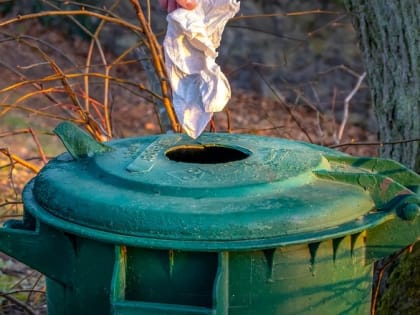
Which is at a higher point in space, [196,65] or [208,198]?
[196,65]

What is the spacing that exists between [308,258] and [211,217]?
0.30 meters

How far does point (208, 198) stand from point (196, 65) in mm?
530

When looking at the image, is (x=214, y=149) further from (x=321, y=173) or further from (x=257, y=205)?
(x=257, y=205)

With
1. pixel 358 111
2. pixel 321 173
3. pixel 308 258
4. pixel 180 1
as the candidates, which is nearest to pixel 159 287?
pixel 308 258

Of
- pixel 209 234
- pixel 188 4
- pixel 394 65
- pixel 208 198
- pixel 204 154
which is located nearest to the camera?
pixel 209 234

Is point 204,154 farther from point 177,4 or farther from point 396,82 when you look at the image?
point 396,82

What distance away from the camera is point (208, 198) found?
2.12 m

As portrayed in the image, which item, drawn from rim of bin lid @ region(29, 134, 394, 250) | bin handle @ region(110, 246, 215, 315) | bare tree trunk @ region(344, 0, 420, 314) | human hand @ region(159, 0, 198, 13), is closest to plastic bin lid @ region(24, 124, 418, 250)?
rim of bin lid @ region(29, 134, 394, 250)

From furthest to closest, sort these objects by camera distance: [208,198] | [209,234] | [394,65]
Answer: [394,65], [208,198], [209,234]

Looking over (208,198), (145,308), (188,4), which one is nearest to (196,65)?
→ (188,4)

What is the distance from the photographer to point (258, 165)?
234 cm

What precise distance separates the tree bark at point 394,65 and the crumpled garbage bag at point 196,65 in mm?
1255

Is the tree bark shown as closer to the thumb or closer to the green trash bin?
the green trash bin

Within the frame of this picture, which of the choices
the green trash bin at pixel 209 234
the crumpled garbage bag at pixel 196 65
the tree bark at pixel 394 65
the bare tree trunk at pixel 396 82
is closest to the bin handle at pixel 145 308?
the green trash bin at pixel 209 234
